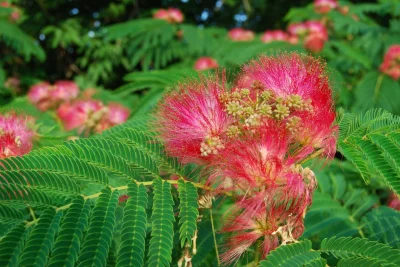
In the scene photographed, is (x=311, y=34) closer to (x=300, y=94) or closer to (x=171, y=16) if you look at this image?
(x=171, y=16)

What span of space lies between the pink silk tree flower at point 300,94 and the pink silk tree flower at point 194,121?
116 millimetres

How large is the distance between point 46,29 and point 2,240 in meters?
6.90

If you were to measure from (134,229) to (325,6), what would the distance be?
14.5ft

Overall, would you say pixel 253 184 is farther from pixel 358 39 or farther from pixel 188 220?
pixel 358 39

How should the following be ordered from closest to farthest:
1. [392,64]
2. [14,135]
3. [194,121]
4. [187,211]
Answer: [187,211] < [194,121] < [14,135] < [392,64]

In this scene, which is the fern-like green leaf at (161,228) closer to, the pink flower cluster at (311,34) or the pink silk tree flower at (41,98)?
the pink flower cluster at (311,34)

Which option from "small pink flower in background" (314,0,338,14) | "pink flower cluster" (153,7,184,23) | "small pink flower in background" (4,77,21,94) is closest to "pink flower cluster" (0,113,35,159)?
"pink flower cluster" (153,7,184,23)

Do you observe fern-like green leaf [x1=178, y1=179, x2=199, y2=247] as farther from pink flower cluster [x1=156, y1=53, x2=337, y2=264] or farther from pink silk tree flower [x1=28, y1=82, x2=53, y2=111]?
pink silk tree flower [x1=28, y1=82, x2=53, y2=111]

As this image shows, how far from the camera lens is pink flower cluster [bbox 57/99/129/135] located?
3227 mm

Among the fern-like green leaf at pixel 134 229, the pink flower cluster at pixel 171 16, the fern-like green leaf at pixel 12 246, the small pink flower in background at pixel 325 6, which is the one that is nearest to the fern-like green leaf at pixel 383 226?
the fern-like green leaf at pixel 134 229

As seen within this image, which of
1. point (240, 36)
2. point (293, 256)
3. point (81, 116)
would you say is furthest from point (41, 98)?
point (293, 256)

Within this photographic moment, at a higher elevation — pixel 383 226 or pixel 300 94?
pixel 300 94

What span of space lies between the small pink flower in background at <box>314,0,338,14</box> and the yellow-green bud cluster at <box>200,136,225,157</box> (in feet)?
13.4

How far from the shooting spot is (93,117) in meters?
3.24
